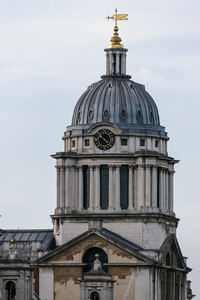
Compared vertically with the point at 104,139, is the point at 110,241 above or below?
below

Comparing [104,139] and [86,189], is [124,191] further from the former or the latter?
[104,139]

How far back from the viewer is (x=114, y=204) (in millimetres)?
180875

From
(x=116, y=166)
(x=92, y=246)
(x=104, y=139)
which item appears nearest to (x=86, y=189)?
(x=116, y=166)

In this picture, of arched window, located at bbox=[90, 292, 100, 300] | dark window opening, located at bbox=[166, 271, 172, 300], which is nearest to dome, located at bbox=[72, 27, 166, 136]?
dark window opening, located at bbox=[166, 271, 172, 300]

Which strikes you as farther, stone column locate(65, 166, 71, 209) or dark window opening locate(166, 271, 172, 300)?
stone column locate(65, 166, 71, 209)

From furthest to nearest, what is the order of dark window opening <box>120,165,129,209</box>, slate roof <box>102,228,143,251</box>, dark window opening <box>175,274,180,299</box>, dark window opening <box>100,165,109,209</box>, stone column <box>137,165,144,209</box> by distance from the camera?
dark window opening <box>175,274,180,299</box>, dark window opening <box>100,165,109,209</box>, dark window opening <box>120,165,129,209</box>, stone column <box>137,165,144,209</box>, slate roof <box>102,228,143,251</box>

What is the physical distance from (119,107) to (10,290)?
34.5 metres

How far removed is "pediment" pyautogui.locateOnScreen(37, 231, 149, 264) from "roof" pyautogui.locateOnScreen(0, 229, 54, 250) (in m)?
2.69

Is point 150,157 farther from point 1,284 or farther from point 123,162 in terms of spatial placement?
point 1,284

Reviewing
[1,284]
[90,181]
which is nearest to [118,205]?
[90,181]

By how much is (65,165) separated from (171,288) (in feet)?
43.7

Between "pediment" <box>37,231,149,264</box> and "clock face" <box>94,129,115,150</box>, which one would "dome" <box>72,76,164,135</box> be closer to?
"clock face" <box>94,129,115,150</box>

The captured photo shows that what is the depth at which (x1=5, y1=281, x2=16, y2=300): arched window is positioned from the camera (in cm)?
15188

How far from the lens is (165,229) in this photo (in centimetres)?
18200
